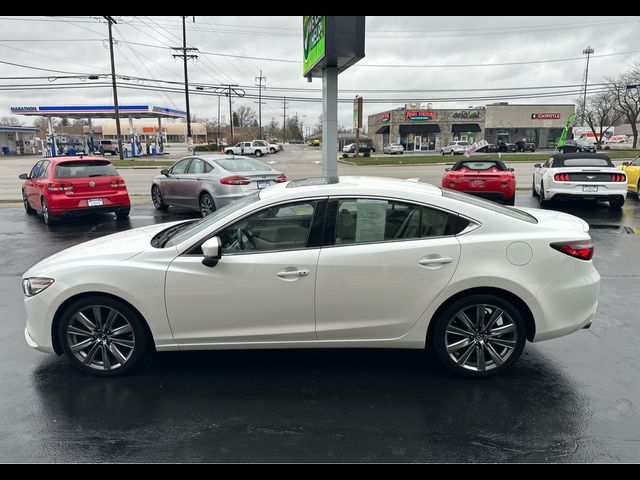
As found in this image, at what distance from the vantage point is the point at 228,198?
11.0 meters

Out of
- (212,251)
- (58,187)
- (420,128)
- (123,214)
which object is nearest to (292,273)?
(212,251)

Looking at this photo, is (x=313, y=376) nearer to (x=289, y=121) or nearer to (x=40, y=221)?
(x=40, y=221)

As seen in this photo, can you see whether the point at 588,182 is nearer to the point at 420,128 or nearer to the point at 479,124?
the point at 420,128

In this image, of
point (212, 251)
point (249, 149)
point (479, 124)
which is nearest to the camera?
point (212, 251)

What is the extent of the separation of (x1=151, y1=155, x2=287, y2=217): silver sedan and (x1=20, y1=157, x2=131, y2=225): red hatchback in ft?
4.24

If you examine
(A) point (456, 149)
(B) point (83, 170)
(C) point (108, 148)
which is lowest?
(B) point (83, 170)

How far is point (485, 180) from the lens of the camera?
13117mm

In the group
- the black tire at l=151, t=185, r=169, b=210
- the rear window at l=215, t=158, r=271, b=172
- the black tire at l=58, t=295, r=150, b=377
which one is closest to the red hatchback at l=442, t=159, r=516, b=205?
the rear window at l=215, t=158, r=271, b=172

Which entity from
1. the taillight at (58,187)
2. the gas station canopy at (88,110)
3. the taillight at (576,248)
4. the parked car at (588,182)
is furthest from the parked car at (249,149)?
the taillight at (576,248)

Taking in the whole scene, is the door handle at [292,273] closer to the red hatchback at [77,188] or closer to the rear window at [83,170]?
the red hatchback at [77,188]

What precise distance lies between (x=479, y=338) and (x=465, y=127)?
66.7 m

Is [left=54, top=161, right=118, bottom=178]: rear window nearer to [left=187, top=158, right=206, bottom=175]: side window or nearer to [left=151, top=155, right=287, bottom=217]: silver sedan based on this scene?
[left=151, top=155, right=287, bottom=217]: silver sedan
